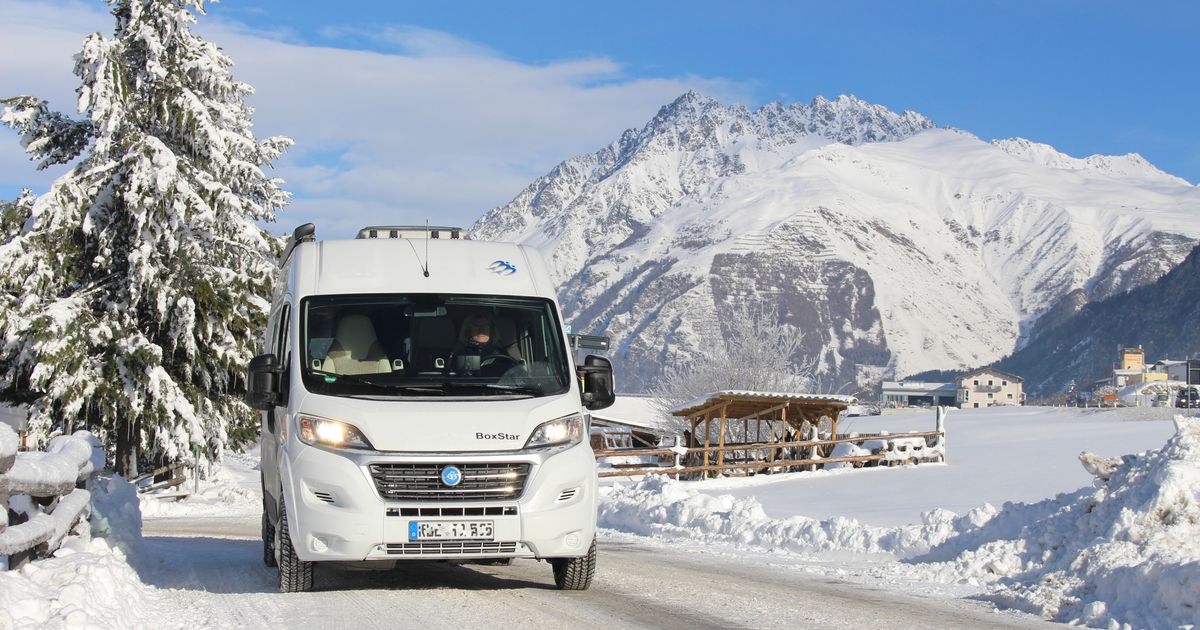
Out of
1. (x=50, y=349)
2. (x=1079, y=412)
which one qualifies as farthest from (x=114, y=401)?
(x=1079, y=412)

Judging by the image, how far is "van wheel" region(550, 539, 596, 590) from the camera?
34.7ft

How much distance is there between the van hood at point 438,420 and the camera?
952 cm

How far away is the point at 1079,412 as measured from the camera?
87062 millimetres

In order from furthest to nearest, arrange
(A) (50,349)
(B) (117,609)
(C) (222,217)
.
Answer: (C) (222,217) < (A) (50,349) < (B) (117,609)

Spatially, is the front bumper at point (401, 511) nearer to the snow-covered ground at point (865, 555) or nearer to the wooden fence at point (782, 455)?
the snow-covered ground at point (865, 555)

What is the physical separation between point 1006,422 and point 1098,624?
245 feet

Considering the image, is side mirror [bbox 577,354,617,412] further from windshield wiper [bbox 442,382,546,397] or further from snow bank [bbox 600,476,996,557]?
snow bank [bbox 600,476,996,557]

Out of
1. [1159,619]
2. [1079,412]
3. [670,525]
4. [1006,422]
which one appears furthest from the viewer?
[1079,412]

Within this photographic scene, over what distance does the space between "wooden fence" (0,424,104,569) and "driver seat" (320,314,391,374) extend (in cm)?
201

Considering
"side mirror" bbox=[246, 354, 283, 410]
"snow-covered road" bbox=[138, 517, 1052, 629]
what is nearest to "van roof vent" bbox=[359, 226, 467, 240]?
Answer: "side mirror" bbox=[246, 354, 283, 410]

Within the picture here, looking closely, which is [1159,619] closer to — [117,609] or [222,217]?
[117,609]

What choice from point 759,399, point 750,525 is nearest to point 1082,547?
point 750,525

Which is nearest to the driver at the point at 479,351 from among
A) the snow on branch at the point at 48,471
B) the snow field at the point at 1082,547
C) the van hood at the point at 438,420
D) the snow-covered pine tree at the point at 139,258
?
the van hood at the point at 438,420

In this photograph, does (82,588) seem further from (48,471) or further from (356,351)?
(356,351)
